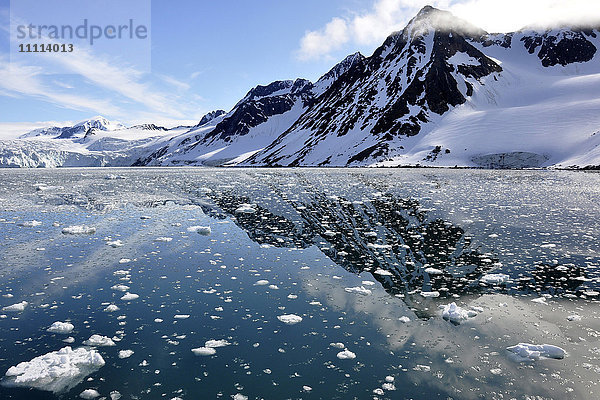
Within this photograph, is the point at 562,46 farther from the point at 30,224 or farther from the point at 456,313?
the point at 30,224

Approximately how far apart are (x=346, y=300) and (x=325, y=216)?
1270 cm

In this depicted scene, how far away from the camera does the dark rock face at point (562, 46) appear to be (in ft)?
537

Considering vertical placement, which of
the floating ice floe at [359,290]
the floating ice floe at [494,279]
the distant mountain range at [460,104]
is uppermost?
the distant mountain range at [460,104]

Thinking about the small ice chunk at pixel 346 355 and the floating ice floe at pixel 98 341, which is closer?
the small ice chunk at pixel 346 355

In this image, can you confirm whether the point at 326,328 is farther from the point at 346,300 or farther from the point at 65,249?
the point at 65,249

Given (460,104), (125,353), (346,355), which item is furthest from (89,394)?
(460,104)

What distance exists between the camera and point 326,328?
863 cm

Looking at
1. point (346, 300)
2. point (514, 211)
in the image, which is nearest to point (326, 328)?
point (346, 300)

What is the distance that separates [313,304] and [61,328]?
6.26 meters

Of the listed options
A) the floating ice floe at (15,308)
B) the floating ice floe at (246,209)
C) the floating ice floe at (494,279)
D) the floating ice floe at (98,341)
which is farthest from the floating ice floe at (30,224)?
the floating ice floe at (494,279)

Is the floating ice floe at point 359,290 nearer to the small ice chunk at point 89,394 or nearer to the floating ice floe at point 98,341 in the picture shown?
the floating ice floe at point 98,341

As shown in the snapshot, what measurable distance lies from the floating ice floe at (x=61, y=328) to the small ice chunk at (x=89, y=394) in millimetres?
2733

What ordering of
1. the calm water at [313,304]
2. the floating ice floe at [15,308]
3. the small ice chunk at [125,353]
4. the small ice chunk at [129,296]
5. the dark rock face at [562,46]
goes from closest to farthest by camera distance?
the calm water at [313,304]
the small ice chunk at [125,353]
the floating ice floe at [15,308]
the small ice chunk at [129,296]
the dark rock face at [562,46]

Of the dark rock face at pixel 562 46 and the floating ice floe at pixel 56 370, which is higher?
the dark rock face at pixel 562 46
